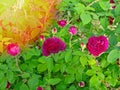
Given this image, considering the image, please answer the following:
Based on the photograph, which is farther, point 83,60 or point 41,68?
point 41,68

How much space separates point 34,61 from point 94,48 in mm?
403

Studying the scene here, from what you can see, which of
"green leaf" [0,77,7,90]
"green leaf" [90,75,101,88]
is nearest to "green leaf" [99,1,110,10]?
"green leaf" [90,75,101,88]

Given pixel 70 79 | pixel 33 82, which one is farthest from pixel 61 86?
pixel 33 82

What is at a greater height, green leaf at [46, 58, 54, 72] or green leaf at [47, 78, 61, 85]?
green leaf at [46, 58, 54, 72]

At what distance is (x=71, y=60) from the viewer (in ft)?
6.71

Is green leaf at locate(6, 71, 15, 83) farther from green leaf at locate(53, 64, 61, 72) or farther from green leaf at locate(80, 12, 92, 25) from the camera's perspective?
green leaf at locate(80, 12, 92, 25)

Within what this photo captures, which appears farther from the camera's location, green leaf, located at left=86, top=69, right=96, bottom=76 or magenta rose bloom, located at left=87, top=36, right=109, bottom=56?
green leaf, located at left=86, top=69, right=96, bottom=76

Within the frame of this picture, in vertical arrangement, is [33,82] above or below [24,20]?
below

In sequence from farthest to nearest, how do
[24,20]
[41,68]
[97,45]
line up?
[24,20] < [41,68] < [97,45]

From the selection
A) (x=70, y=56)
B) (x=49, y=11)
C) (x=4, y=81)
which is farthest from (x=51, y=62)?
(x=49, y=11)

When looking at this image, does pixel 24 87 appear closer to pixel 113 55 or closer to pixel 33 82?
pixel 33 82

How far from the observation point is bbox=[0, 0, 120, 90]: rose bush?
6.54ft

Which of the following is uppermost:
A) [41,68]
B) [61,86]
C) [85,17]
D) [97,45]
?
[85,17]

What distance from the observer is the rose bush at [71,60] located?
199cm
